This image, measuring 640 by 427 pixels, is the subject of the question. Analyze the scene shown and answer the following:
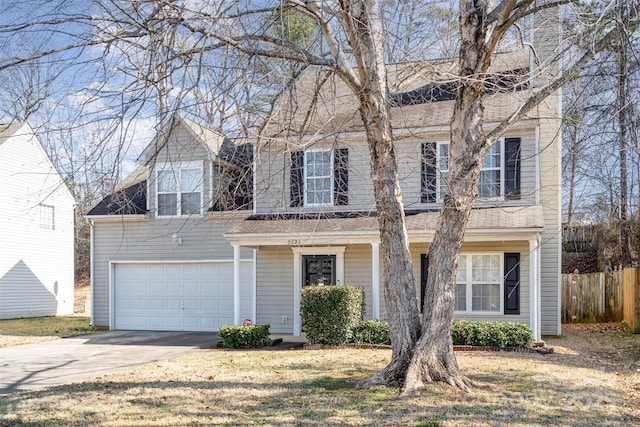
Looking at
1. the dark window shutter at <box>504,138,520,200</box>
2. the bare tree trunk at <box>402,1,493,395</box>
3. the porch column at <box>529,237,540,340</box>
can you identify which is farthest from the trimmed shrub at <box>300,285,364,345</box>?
the bare tree trunk at <box>402,1,493,395</box>

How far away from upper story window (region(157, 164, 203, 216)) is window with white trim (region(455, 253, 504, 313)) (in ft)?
26.0

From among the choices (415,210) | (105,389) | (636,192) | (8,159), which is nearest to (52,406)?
(105,389)

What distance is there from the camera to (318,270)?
55.4 feet

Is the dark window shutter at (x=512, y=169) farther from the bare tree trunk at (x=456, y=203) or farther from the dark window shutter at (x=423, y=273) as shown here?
the bare tree trunk at (x=456, y=203)

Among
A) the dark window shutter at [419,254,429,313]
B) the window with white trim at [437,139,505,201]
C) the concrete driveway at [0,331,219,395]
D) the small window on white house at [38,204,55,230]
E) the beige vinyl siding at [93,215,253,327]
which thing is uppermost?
the window with white trim at [437,139,505,201]

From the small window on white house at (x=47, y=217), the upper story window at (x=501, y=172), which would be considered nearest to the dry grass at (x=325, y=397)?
Answer: the upper story window at (x=501, y=172)

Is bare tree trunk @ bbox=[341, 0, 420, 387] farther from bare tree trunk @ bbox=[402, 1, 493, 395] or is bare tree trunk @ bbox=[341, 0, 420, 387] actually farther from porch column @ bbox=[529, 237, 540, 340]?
porch column @ bbox=[529, 237, 540, 340]

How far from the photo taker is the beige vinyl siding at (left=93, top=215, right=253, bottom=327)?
18.3 meters

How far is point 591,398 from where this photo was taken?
27.2 ft

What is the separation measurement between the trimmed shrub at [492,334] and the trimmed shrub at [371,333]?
152 centimetres

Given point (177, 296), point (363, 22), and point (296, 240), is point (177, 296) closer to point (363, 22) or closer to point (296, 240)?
point (296, 240)

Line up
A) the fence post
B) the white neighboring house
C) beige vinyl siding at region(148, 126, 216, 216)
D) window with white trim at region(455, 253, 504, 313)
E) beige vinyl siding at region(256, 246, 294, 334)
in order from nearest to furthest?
1. window with white trim at region(455, 253, 504, 313)
2. the fence post
3. beige vinyl siding at region(256, 246, 294, 334)
4. beige vinyl siding at region(148, 126, 216, 216)
5. the white neighboring house

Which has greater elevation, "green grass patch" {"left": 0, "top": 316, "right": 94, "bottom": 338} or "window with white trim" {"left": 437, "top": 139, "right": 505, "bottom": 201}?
"window with white trim" {"left": 437, "top": 139, "right": 505, "bottom": 201}

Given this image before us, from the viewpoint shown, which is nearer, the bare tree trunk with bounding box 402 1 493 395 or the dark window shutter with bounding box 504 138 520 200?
the bare tree trunk with bounding box 402 1 493 395
